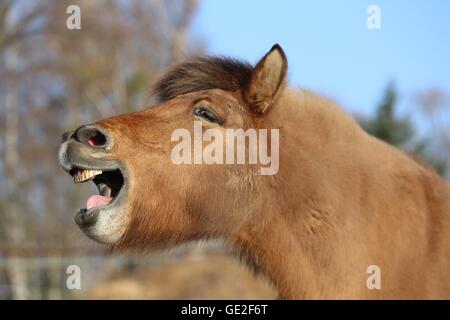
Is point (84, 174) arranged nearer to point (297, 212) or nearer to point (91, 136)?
point (91, 136)

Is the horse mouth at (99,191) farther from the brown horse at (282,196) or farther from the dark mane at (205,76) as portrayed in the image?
the dark mane at (205,76)

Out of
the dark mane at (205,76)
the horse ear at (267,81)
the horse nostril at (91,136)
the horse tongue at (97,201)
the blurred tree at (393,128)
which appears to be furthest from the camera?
the blurred tree at (393,128)

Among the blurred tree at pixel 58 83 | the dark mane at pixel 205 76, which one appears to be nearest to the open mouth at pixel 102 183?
the dark mane at pixel 205 76

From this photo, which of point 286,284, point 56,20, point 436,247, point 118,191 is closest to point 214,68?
point 118,191

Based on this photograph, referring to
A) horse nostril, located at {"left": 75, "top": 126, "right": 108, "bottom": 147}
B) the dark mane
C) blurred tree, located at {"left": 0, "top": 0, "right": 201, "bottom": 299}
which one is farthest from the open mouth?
blurred tree, located at {"left": 0, "top": 0, "right": 201, "bottom": 299}

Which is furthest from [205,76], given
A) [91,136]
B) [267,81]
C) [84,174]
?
[84,174]

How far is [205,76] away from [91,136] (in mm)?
1083

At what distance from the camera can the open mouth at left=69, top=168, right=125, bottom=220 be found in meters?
4.46

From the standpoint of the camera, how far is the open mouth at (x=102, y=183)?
4465 mm

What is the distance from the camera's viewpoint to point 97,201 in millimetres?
4520

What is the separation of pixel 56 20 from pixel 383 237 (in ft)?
80.6

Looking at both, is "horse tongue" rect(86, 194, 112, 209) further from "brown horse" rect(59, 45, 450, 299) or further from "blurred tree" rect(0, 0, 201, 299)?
"blurred tree" rect(0, 0, 201, 299)

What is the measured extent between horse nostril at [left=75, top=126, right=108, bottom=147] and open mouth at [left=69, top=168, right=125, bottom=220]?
0.59ft

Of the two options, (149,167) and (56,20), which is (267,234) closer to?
(149,167)
